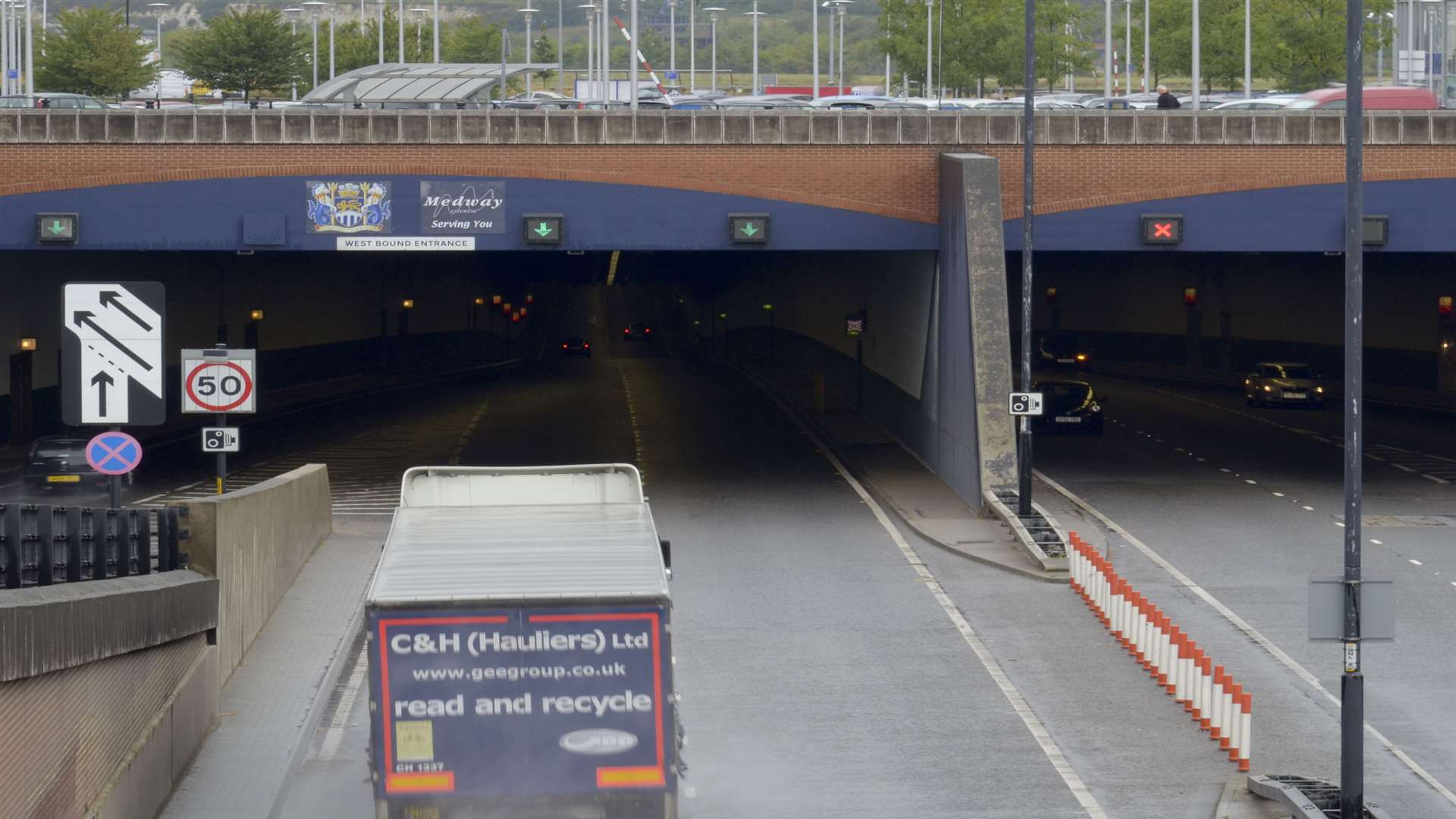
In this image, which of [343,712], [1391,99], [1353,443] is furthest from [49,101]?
[1353,443]

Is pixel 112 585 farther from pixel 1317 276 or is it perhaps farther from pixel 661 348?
pixel 661 348

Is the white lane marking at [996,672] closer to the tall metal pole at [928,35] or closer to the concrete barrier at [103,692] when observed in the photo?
the concrete barrier at [103,692]

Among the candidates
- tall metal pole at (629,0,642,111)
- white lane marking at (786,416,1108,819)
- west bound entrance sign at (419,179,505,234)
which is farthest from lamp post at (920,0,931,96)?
white lane marking at (786,416,1108,819)

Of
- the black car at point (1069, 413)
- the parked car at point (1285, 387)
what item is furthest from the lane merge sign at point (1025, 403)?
the parked car at point (1285, 387)

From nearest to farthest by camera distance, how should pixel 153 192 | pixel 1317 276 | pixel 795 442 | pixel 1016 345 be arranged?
pixel 153 192
pixel 795 442
pixel 1317 276
pixel 1016 345

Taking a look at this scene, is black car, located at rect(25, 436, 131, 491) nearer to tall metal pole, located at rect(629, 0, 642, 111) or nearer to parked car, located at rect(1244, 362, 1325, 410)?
tall metal pole, located at rect(629, 0, 642, 111)

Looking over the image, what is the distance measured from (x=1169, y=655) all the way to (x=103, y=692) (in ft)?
39.4

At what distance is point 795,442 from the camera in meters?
44.9

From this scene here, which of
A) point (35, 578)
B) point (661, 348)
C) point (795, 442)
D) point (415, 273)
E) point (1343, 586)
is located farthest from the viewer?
point (661, 348)

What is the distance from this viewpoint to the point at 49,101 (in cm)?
4738

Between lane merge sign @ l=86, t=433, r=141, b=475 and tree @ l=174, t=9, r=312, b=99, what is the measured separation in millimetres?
75743

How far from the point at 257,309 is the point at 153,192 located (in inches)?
982

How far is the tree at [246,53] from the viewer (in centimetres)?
9094

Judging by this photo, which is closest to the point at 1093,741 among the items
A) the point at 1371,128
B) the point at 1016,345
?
the point at 1371,128
